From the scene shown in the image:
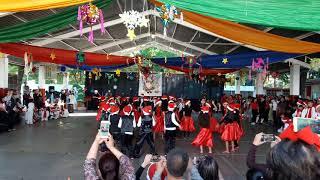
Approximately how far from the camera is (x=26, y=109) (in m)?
15.0

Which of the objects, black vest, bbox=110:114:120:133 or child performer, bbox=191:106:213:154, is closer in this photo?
black vest, bbox=110:114:120:133

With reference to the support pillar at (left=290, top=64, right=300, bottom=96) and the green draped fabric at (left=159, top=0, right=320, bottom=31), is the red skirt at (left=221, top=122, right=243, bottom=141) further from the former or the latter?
the support pillar at (left=290, top=64, right=300, bottom=96)

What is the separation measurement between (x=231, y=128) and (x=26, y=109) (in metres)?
9.38

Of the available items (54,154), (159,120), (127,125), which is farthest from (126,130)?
(159,120)

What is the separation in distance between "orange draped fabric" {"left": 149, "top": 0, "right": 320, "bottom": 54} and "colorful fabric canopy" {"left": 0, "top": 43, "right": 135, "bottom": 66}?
493 centimetres

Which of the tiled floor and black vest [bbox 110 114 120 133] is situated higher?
black vest [bbox 110 114 120 133]

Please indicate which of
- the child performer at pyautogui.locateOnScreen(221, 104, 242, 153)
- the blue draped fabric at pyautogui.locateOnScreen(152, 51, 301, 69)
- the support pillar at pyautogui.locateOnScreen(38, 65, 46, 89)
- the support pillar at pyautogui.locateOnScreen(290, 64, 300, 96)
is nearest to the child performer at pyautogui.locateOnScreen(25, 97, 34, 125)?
the support pillar at pyautogui.locateOnScreen(38, 65, 46, 89)

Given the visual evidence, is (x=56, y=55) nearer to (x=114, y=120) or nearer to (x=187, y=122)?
(x=114, y=120)

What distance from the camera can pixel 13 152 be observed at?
8.51 meters

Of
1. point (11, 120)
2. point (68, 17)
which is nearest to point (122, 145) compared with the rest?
point (68, 17)

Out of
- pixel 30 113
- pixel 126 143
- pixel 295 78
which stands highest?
pixel 295 78

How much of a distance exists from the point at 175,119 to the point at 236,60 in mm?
3277

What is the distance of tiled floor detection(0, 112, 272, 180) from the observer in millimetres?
6531

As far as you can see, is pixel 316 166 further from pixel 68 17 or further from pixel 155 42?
pixel 155 42
